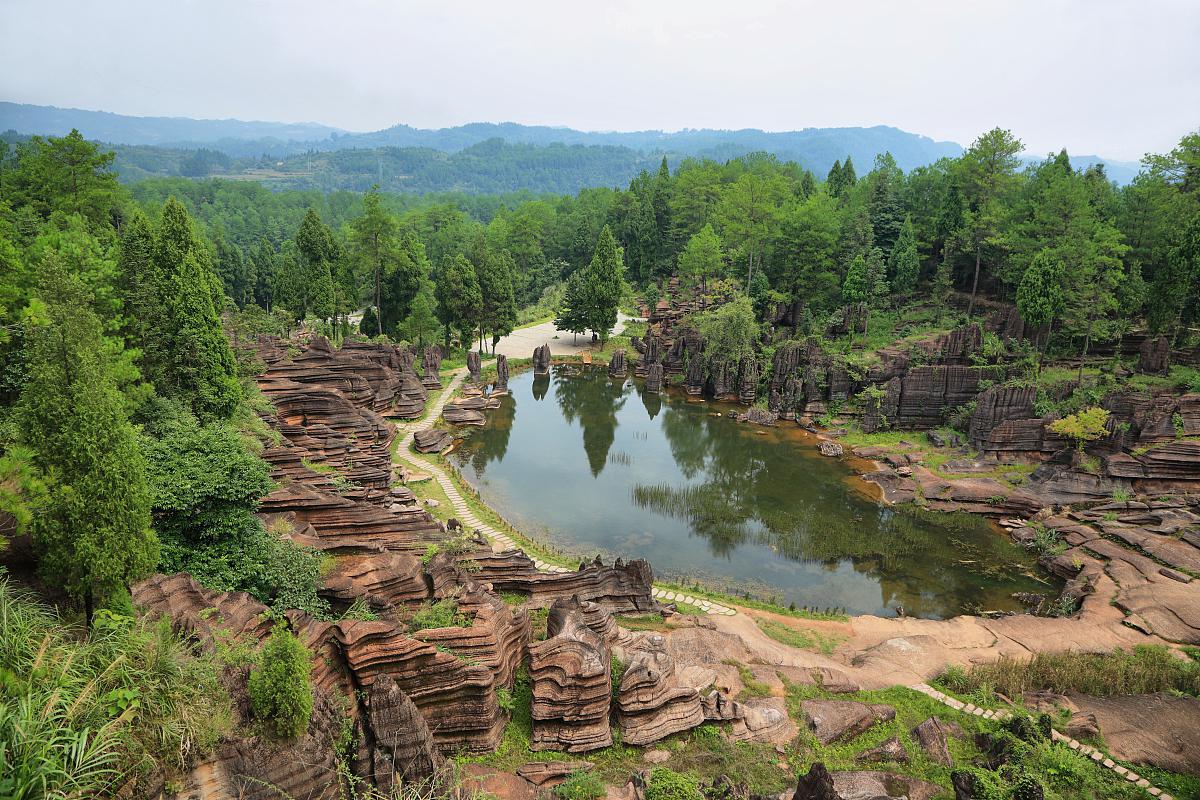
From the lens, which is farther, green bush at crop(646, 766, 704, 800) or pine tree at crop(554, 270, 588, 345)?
pine tree at crop(554, 270, 588, 345)

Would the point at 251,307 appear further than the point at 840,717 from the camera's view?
Yes

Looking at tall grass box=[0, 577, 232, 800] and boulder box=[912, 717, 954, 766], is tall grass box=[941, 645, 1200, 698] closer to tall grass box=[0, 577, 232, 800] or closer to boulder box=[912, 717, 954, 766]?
boulder box=[912, 717, 954, 766]

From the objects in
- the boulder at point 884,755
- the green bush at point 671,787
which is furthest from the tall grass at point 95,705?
the boulder at point 884,755

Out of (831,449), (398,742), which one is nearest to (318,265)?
(831,449)

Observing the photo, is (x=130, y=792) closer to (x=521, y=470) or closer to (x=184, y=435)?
(x=184, y=435)

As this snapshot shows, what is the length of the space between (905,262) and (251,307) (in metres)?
44.3

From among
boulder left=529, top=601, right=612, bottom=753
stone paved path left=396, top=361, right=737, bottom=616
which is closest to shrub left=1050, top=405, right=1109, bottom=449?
stone paved path left=396, top=361, right=737, bottom=616

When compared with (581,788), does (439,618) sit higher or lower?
higher

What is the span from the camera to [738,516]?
30031 mm

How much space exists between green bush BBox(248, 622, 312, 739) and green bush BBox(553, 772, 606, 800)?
4.53 metres

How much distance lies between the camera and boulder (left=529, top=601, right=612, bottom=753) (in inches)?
523

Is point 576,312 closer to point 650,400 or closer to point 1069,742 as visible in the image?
point 650,400

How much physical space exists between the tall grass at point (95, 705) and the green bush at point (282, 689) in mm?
509

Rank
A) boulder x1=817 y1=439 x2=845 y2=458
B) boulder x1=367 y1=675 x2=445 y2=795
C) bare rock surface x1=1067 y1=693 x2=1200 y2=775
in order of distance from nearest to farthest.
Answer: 1. boulder x1=367 y1=675 x2=445 y2=795
2. bare rock surface x1=1067 y1=693 x2=1200 y2=775
3. boulder x1=817 y1=439 x2=845 y2=458
